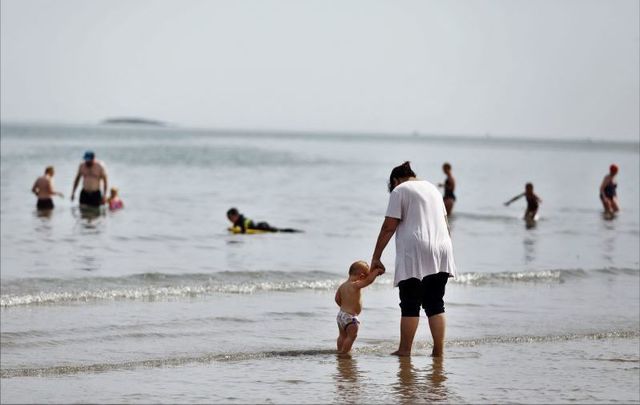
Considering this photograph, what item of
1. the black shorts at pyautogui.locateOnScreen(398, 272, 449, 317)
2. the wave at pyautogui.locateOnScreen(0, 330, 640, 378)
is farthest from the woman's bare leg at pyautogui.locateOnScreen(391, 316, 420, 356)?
the wave at pyautogui.locateOnScreen(0, 330, 640, 378)

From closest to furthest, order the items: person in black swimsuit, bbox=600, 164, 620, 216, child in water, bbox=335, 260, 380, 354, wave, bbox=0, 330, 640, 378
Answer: wave, bbox=0, 330, 640, 378
child in water, bbox=335, 260, 380, 354
person in black swimsuit, bbox=600, 164, 620, 216

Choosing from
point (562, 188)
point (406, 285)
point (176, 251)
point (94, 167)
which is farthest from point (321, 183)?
point (406, 285)

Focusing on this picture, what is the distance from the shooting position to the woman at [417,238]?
873cm

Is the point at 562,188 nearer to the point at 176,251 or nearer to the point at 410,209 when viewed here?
the point at 176,251

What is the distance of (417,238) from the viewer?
8.76 m

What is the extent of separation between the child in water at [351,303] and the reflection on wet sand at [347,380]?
0.19m

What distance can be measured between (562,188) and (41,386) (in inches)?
1810

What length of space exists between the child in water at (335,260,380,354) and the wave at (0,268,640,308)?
14.4ft

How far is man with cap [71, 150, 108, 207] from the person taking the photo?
953 inches

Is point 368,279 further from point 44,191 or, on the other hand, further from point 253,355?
point 44,191

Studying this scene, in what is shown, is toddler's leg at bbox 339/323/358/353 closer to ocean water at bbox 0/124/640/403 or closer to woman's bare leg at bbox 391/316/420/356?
ocean water at bbox 0/124/640/403

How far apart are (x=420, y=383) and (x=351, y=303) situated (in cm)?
150

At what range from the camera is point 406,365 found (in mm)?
8820

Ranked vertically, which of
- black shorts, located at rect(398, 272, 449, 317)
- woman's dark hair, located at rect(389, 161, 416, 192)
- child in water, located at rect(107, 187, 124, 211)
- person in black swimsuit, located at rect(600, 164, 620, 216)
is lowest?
black shorts, located at rect(398, 272, 449, 317)
